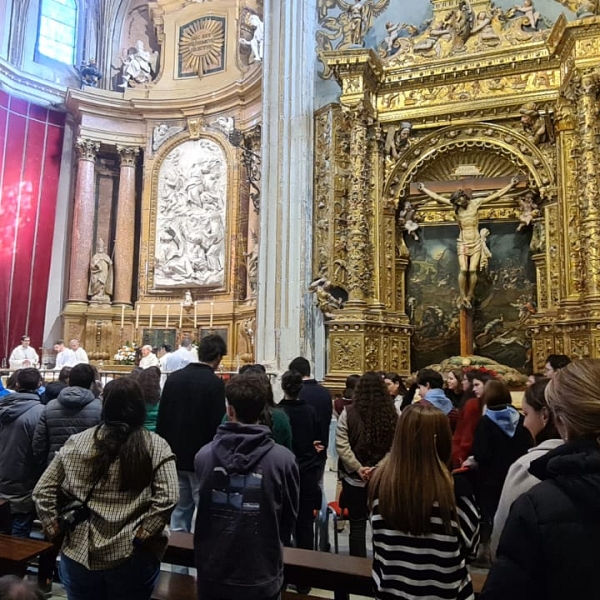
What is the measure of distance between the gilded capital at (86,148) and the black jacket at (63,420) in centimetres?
1472

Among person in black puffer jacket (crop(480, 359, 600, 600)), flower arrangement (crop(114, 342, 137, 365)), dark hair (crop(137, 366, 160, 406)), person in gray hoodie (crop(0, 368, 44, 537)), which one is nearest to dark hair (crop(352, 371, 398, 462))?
dark hair (crop(137, 366, 160, 406))

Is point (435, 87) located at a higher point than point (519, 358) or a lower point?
higher

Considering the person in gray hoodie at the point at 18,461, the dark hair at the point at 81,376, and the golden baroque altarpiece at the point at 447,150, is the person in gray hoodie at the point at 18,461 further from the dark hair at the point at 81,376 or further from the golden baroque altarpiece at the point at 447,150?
the golden baroque altarpiece at the point at 447,150

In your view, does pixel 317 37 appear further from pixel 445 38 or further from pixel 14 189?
pixel 14 189

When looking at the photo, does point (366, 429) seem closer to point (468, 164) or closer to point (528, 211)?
point (528, 211)

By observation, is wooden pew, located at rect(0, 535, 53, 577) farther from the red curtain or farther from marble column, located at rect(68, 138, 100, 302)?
marble column, located at rect(68, 138, 100, 302)

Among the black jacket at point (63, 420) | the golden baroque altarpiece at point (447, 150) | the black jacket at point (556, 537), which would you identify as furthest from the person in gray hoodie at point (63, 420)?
the golden baroque altarpiece at point (447, 150)

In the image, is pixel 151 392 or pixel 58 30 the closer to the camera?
pixel 151 392

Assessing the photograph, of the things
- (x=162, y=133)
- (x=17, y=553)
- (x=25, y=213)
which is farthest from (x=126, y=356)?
(x=17, y=553)

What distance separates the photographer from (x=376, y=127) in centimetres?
1090

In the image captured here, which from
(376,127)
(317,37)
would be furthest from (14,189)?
(376,127)

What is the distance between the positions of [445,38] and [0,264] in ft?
40.5

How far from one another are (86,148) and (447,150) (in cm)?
1080

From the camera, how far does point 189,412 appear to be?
384 centimetres
